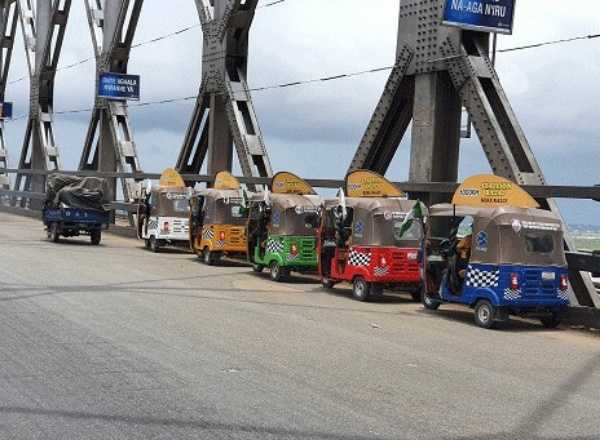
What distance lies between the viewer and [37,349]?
8.56 metres

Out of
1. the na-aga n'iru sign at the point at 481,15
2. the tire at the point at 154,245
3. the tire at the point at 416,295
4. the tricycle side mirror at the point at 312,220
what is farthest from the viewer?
the tire at the point at 154,245

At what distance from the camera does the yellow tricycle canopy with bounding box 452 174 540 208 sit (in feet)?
42.2

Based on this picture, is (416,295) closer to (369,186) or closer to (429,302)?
(429,302)

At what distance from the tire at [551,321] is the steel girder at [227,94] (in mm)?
13343

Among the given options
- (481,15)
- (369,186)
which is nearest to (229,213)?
(369,186)

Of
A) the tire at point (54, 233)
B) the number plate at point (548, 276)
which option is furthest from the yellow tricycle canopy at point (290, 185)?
the tire at point (54, 233)

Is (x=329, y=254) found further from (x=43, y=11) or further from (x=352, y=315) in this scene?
(x=43, y=11)

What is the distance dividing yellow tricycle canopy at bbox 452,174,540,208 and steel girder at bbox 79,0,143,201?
65.9 feet

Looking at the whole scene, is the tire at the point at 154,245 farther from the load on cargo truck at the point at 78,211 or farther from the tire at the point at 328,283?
the tire at the point at 328,283

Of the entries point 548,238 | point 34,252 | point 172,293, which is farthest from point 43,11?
point 548,238

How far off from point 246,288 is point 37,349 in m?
7.39

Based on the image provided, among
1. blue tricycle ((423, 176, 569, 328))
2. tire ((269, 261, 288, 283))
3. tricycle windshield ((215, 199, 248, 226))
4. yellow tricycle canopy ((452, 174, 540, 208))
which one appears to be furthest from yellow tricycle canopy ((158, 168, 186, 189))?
blue tricycle ((423, 176, 569, 328))

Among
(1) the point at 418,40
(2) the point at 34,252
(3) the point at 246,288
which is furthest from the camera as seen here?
(2) the point at 34,252

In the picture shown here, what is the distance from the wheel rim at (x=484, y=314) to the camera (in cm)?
1201
